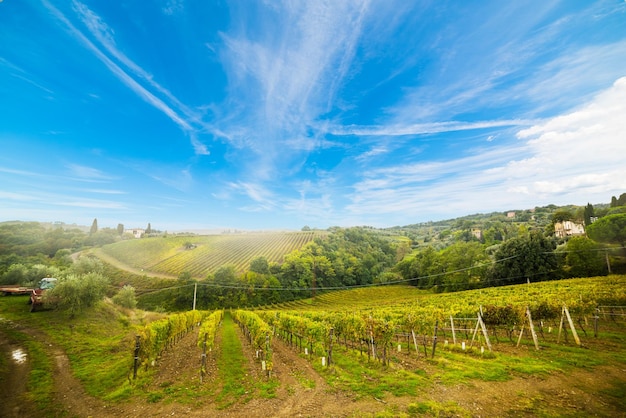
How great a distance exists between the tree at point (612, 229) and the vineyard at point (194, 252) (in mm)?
73100

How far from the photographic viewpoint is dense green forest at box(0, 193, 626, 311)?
117 ft

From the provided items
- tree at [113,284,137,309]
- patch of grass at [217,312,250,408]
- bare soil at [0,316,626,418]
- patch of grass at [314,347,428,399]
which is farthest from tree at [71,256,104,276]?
patch of grass at [314,347,428,399]

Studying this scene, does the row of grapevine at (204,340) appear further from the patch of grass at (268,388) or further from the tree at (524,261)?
the tree at (524,261)

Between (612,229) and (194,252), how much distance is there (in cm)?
9523

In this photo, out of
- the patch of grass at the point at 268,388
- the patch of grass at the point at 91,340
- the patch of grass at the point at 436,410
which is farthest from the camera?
the patch of grass at the point at 91,340

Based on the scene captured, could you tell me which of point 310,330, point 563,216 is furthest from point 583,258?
point 310,330

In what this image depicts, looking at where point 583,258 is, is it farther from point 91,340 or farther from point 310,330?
point 91,340

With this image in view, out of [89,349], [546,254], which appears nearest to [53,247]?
[89,349]

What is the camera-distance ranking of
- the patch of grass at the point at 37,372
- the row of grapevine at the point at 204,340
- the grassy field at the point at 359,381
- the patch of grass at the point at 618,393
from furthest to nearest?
the row of grapevine at the point at 204,340 → the patch of grass at the point at 37,372 → the grassy field at the point at 359,381 → the patch of grass at the point at 618,393

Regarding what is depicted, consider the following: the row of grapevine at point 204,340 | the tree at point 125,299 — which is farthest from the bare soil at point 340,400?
the tree at point 125,299

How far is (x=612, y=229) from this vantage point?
27.6 m

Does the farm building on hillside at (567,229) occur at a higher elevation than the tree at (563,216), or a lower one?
lower

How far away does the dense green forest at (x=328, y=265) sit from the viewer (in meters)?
35.6

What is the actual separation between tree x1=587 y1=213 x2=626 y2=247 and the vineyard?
2878 inches
